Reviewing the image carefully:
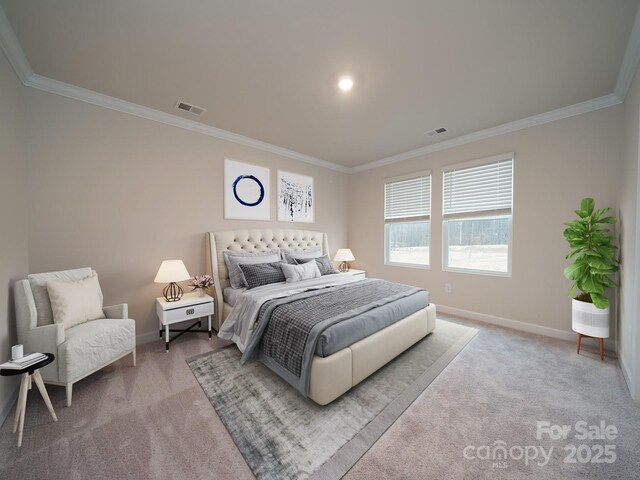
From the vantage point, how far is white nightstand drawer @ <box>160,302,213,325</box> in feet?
8.79

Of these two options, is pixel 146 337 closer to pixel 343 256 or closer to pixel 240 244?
pixel 240 244

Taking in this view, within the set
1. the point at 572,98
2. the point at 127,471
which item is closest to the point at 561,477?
the point at 127,471

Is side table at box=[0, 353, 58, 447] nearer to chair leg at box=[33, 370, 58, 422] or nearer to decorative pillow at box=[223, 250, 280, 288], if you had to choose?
chair leg at box=[33, 370, 58, 422]

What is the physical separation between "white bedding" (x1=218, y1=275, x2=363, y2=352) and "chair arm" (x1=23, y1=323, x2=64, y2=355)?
1.35m

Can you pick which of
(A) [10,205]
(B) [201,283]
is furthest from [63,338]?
(B) [201,283]

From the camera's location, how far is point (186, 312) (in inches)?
111

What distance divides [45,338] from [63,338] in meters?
0.12

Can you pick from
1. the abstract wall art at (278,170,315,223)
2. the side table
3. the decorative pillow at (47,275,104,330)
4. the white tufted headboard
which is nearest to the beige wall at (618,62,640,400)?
the white tufted headboard

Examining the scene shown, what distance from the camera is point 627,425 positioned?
1680mm

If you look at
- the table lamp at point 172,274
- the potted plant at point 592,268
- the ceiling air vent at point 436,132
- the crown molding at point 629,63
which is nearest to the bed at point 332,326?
the table lamp at point 172,274

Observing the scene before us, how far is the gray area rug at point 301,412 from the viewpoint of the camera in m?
1.44

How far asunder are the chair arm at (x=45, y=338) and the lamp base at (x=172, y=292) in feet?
3.37

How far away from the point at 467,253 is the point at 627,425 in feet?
8.09

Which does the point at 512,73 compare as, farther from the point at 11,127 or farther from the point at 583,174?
the point at 11,127
